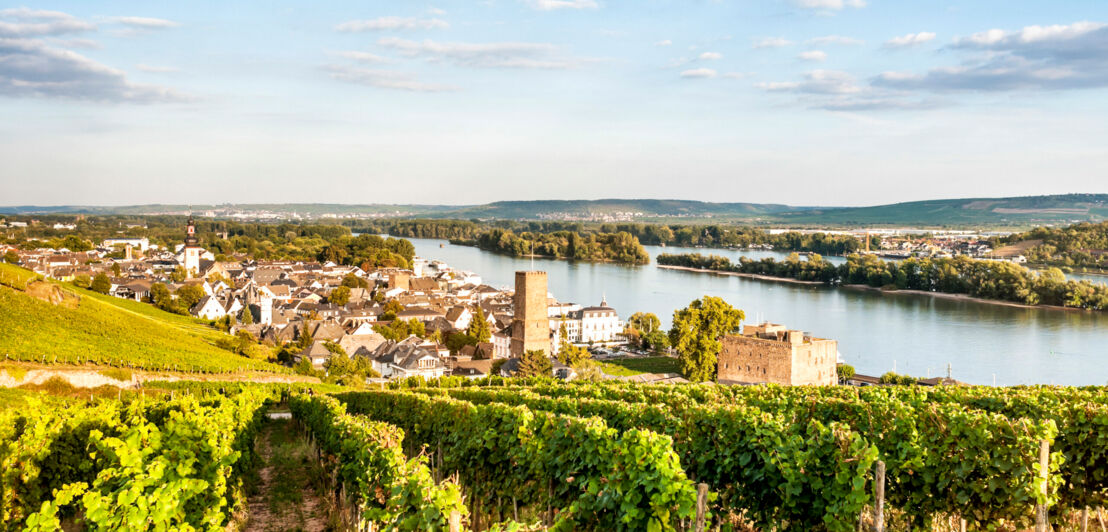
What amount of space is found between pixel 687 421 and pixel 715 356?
30116 mm

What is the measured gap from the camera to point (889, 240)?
168125 millimetres

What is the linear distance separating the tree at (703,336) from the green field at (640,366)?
7.02 feet

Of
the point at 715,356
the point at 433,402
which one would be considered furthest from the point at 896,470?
the point at 715,356

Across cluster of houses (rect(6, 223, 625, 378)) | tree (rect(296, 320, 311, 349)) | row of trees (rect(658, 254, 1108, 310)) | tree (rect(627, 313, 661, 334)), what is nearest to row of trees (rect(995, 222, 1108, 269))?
row of trees (rect(658, 254, 1108, 310))

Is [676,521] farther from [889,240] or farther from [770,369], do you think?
[889,240]

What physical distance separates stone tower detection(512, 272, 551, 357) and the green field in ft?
15.4

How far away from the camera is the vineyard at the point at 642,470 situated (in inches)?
230

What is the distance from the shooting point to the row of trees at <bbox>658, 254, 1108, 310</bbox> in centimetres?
7006

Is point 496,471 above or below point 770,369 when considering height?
above

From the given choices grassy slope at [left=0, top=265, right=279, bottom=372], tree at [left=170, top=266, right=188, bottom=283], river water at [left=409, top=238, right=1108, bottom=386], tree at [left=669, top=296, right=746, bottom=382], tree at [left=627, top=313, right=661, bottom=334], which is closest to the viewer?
grassy slope at [left=0, top=265, right=279, bottom=372]

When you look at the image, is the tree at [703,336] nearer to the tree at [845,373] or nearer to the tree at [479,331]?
the tree at [845,373]

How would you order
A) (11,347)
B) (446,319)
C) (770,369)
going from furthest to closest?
1. (446,319)
2. (770,369)
3. (11,347)

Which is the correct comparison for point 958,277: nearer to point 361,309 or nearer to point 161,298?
point 361,309

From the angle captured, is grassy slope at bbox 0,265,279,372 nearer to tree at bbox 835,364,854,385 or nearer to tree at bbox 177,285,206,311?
tree at bbox 177,285,206,311
